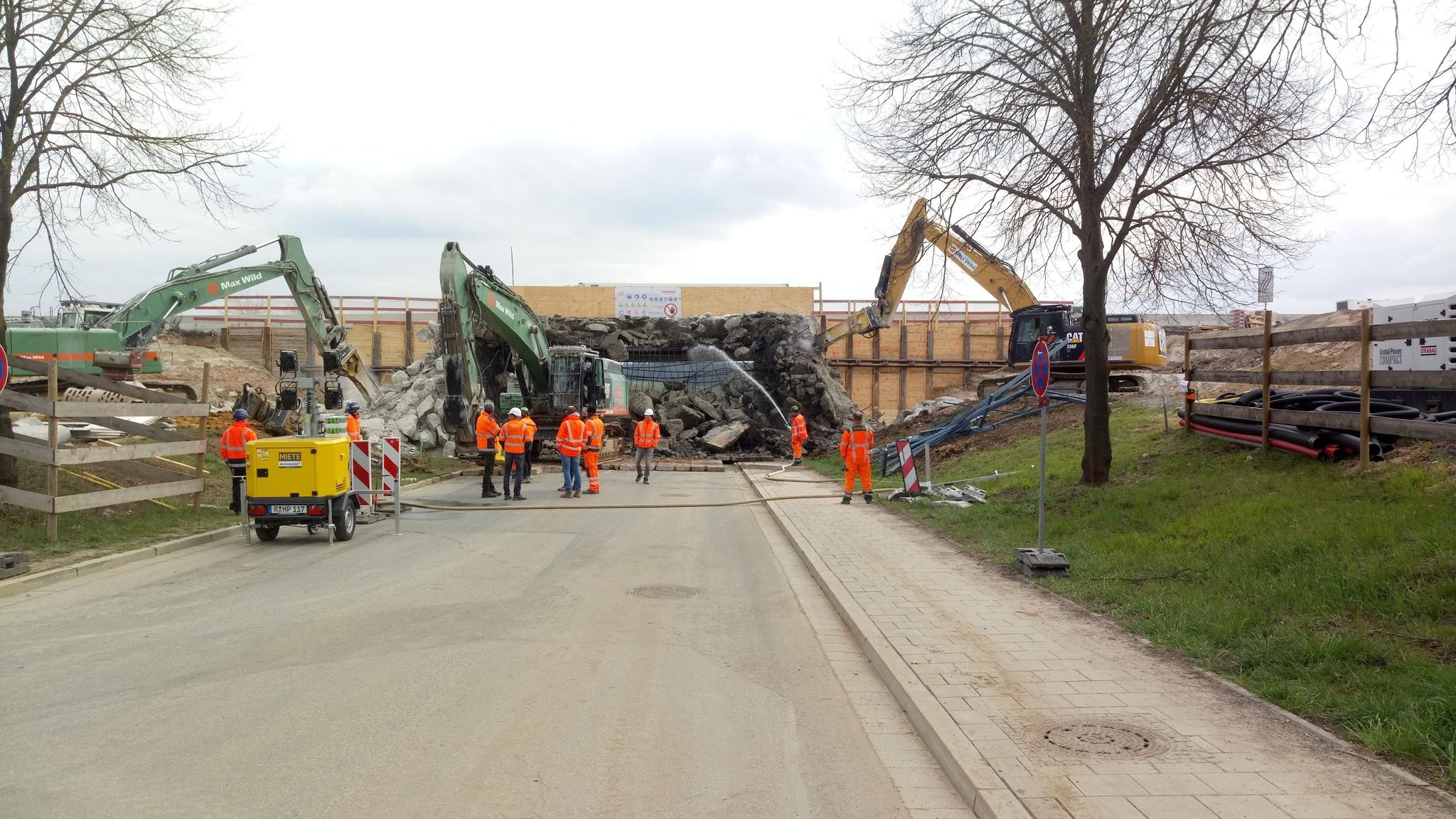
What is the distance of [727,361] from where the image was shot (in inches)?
1496

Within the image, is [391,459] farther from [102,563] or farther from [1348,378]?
[1348,378]

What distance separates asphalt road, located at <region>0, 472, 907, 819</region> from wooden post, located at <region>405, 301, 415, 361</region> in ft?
113

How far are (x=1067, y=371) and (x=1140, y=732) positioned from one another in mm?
22261

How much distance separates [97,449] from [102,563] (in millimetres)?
2171

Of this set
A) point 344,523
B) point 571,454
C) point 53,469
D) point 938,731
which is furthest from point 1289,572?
point 571,454

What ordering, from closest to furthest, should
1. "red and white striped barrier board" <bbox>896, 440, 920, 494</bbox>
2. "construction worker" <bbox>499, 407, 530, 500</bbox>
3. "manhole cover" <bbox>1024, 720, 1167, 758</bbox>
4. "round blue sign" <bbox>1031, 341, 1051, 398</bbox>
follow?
"manhole cover" <bbox>1024, 720, 1167, 758</bbox> → "round blue sign" <bbox>1031, 341, 1051, 398</bbox> → "red and white striped barrier board" <bbox>896, 440, 920, 494</bbox> → "construction worker" <bbox>499, 407, 530, 500</bbox>

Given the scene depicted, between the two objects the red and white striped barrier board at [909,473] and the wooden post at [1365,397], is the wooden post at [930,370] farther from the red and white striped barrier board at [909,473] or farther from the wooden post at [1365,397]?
the wooden post at [1365,397]

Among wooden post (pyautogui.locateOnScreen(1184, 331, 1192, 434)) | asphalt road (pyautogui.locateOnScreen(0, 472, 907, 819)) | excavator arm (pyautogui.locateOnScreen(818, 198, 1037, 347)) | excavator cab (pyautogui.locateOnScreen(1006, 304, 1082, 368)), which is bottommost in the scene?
asphalt road (pyautogui.locateOnScreen(0, 472, 907, 819))

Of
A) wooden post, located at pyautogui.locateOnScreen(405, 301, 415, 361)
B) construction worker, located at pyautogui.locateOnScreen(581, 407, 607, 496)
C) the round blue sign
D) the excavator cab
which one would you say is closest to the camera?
the round blue sign

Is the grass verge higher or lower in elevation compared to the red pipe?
lower

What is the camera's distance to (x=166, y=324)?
21.0 m

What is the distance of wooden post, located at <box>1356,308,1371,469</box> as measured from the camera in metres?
10.2

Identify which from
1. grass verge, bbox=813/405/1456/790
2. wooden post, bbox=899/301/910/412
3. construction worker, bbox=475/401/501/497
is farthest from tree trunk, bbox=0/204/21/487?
wooden post, bbox=899/301/910/412

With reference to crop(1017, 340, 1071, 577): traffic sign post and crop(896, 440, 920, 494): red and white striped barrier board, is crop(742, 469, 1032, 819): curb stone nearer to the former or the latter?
crop(1017, 340, 1071, 577): traffic sign post
